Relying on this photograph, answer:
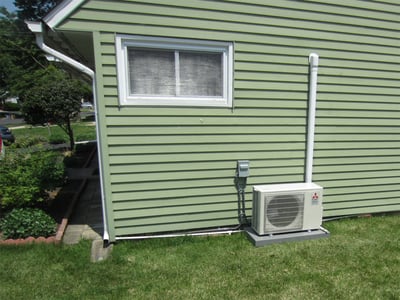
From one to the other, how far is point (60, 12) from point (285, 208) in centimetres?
349

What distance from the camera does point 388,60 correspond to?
13.4ft

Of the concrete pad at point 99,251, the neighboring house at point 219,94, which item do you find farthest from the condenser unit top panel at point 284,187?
the concrete pad at point 99,251

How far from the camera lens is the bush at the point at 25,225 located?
3467 mm

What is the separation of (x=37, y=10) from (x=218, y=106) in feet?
103

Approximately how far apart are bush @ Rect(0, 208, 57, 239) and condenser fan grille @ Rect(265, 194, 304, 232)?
2.87m

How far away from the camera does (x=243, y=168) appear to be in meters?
Answer: 3.61

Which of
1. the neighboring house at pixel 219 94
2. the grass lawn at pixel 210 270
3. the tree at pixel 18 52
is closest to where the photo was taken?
the grass lawn at pixel 210 270

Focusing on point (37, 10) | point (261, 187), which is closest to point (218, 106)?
point (261, 187)

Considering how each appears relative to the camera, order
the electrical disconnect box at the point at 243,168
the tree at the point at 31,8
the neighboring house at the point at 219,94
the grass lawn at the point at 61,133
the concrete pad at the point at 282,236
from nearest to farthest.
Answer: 1. the neighboring house at the point at 219,94
2. the concrete pad at the point at 282,236
3. the electrical disconnect box at the point at 243,168
4. the grass lawn at the point at 61,133
5. the tree at the point at 31,8

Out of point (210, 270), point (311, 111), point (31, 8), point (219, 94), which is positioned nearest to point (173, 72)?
point (219, 94)

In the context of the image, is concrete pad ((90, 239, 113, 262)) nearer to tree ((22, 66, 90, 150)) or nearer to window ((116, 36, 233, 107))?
window ((116, 36, 233, 107))

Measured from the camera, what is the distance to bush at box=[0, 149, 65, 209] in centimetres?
366

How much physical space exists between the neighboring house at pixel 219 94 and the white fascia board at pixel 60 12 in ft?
0.03

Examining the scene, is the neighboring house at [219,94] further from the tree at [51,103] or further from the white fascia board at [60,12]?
the tree at [51,103]
